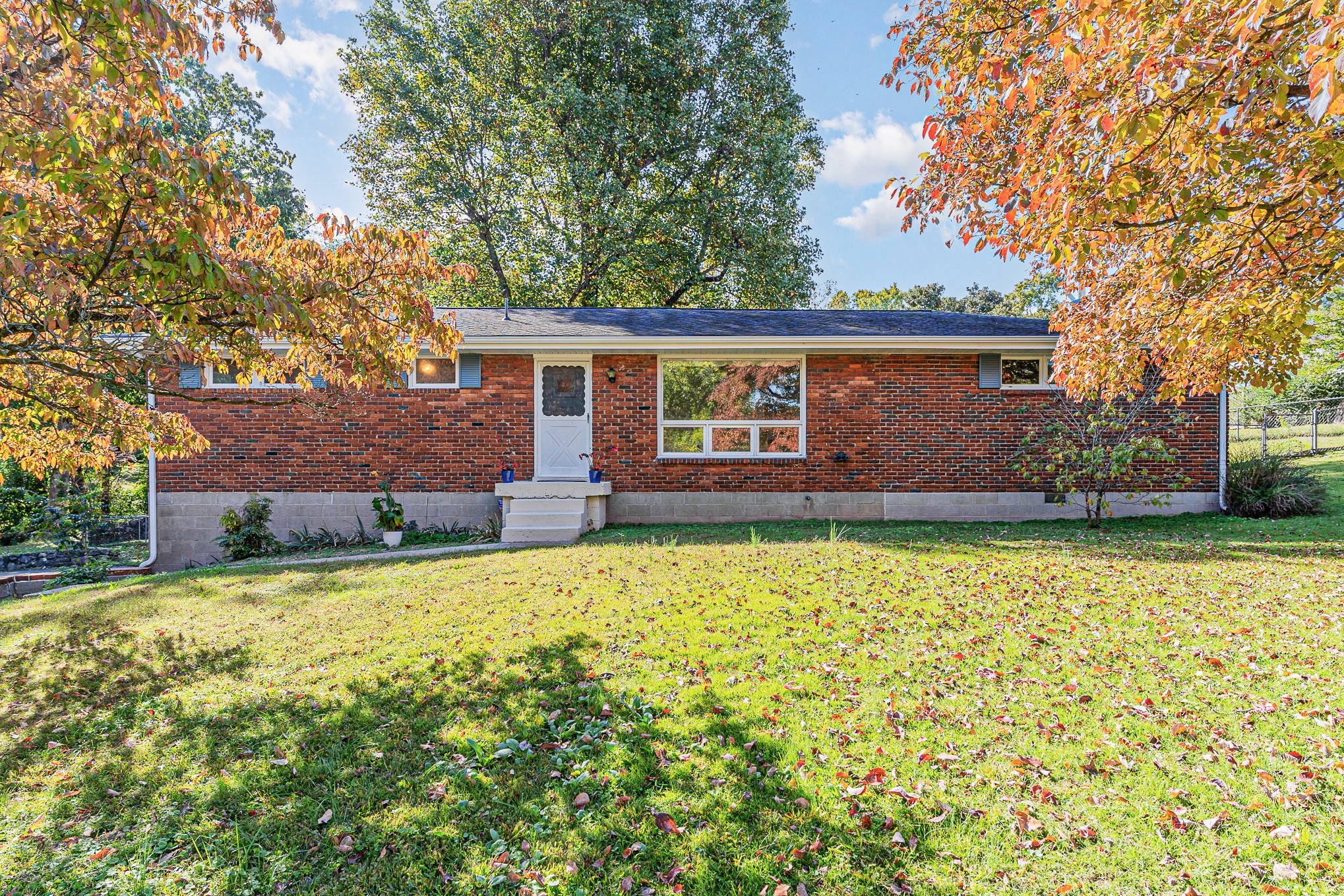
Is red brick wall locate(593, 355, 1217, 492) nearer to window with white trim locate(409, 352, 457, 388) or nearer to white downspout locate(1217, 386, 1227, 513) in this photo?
window with white trim locate(409, 352, 457, 388)

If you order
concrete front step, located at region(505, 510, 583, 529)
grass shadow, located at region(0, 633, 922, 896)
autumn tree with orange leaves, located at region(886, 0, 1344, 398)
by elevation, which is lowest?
grass shadow, located at region(0, 633, 922, 896)

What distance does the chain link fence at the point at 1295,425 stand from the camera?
17.9 meters

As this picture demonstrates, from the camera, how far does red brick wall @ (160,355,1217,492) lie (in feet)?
34.7

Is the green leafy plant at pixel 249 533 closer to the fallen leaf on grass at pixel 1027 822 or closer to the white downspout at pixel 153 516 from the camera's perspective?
the white downspout at pixel 153 516

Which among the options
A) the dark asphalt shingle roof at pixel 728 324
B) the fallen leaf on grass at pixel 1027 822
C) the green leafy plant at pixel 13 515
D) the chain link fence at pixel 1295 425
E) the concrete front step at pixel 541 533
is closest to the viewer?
the fallen leaf on grass at pixel 1027 822

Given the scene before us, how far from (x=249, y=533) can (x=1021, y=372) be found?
525 inches

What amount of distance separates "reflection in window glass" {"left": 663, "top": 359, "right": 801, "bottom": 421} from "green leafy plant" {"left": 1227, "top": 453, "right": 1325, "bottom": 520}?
765cm

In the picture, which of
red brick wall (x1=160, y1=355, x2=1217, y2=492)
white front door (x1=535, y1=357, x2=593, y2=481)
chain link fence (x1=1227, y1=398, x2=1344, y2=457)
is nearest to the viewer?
red brick wall (x1=160, y1=355, x2=1217, y2=492)

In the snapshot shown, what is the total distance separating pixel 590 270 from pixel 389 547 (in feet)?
40.2

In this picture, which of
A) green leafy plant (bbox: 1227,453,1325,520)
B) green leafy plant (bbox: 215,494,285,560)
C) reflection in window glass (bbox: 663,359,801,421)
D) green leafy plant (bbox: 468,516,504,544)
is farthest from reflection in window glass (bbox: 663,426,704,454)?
green leafy plant (bbox: 1227,453,1325,520)

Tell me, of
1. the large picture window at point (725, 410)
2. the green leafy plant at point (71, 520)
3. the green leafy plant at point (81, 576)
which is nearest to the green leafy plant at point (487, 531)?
the large picture window at point (725, 410)

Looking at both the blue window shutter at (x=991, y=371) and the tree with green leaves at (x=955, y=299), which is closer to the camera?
the blue window shutter at (x=991, y=371)

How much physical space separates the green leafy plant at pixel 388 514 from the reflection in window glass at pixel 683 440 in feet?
14.9

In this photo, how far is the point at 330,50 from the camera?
18.6 m
